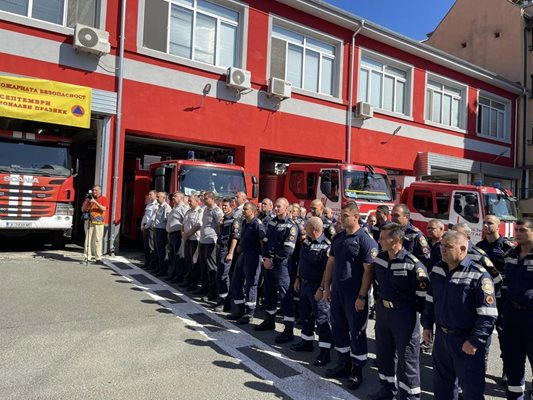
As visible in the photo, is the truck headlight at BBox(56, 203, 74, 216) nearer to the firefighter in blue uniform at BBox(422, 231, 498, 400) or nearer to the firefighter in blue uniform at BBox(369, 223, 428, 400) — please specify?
the firefighter in blue uniform at BBox(369, 223, 428, 400)

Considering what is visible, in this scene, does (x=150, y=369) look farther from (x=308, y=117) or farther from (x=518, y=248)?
(x=308, y=117)

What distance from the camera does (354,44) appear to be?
15500mm

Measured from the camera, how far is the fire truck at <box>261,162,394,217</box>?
10195 millimetres

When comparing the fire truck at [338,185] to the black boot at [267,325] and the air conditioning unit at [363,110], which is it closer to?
the black boot at [267,325]

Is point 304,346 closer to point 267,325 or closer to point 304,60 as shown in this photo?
point 267,325

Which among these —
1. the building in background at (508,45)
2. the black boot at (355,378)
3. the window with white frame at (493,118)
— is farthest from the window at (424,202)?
the building in background at (508,45)

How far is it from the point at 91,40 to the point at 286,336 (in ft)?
29.0

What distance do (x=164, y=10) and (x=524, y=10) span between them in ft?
67.2

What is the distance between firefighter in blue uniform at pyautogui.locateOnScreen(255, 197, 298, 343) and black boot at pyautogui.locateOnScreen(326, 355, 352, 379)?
1.03 m

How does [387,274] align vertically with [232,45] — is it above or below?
Result: below

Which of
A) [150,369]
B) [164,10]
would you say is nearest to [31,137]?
[164,10]

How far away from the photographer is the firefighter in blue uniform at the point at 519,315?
12.0 feet

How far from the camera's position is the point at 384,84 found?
16.8m

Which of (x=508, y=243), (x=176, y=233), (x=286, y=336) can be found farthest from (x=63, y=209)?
(x=508, y=243)
